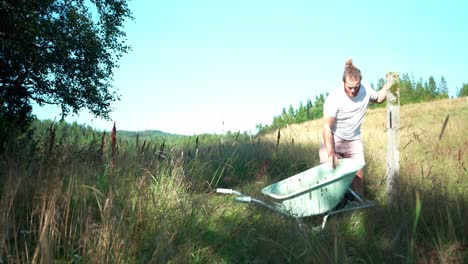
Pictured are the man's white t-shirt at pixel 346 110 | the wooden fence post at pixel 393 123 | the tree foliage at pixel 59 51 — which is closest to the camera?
the man's white t-shirt at pixel 346 110

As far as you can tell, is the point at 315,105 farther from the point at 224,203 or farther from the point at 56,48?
the point at 224,203

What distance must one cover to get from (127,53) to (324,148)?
1117 cm

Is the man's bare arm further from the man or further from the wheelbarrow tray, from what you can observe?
the wheelbarrow tray

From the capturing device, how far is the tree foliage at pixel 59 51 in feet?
38.2

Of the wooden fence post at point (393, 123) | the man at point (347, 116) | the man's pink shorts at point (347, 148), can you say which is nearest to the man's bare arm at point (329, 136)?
the man at point (347, 116)

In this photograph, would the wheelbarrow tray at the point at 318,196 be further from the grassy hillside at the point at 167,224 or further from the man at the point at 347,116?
the man at the point at 347,116

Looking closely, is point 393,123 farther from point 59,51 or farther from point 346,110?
point 59,51

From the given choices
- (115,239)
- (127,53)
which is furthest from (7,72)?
(115,239)

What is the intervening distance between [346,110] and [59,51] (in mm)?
10440

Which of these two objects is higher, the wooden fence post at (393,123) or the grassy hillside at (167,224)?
the wooden fence post at (393,123)

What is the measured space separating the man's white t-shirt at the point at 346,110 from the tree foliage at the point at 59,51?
25.4ft

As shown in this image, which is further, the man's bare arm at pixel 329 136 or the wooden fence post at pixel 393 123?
the wooden fence post at pixel 393 123

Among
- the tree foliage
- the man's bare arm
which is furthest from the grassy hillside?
the tree foliage

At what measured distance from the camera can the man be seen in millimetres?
5512
